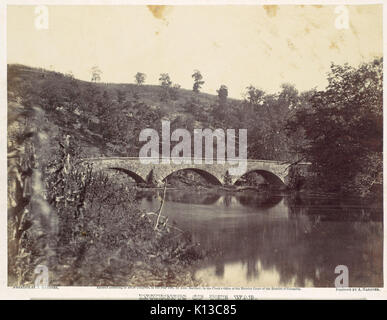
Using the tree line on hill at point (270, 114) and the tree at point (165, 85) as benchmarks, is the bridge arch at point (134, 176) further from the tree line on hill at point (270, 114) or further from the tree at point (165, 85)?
the tree at point (165, 85)

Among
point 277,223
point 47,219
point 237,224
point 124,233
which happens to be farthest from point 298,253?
point 47,219

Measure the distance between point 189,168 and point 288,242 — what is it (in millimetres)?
3996

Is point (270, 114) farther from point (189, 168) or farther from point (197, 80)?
point (189, 168)

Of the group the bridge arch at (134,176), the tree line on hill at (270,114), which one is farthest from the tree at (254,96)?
the bridge arch at (134,176)

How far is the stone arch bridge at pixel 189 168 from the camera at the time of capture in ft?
39.3

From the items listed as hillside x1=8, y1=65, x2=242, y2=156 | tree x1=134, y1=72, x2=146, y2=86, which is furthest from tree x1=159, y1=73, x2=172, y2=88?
tree x1=134, y1=72, x2=146, y2=86

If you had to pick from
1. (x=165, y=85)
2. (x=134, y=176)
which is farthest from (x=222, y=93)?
(x=134, y=176)

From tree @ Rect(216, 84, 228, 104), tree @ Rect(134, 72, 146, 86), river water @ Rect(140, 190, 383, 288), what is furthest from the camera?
tree @ Rect(216, 84, 228, 104)

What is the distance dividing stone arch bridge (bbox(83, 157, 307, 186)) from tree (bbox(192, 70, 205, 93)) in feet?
6.83

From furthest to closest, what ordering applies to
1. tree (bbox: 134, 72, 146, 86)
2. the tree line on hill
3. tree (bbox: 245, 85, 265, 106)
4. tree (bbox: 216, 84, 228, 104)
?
tree (bbox: 245, 85, 265, 106), tree (bbox: 216, 84, 228, 104), tree (bbox: 134, 72, 146, 86), the tree line on hill

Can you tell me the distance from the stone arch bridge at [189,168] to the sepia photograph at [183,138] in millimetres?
126

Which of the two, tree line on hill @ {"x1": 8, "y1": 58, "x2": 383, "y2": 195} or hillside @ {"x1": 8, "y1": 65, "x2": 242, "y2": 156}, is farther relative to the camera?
tree line on hill @ {"x1": 8, "y1": 58, "x2": 383, "y2": 195}

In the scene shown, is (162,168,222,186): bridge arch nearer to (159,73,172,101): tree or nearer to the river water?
the river water

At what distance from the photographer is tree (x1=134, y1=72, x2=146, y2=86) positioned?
11.4 metres
